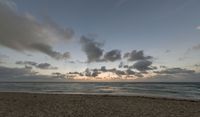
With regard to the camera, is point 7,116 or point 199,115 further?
point 199,115

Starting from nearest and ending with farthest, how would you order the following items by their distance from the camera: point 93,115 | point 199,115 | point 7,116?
point 7,116 → point 93,115 → point 199,115

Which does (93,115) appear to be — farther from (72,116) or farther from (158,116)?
(158,116)

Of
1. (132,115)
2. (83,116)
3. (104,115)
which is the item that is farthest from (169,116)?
(83,116)

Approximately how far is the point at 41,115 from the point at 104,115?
186 inches

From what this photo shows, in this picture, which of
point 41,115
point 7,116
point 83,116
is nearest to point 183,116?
point 83,116

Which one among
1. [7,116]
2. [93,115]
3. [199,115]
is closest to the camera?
[7,116]

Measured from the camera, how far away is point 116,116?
550 inches

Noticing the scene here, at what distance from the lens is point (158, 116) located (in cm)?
1413

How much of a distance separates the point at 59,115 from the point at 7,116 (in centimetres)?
364

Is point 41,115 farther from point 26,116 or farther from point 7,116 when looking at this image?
point 7,116

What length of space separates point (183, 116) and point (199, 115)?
1.91 meters

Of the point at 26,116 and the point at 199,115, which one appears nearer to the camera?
the point at 26,116

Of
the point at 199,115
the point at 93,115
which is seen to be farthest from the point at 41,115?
the point at 199,115

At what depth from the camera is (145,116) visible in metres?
14.1
